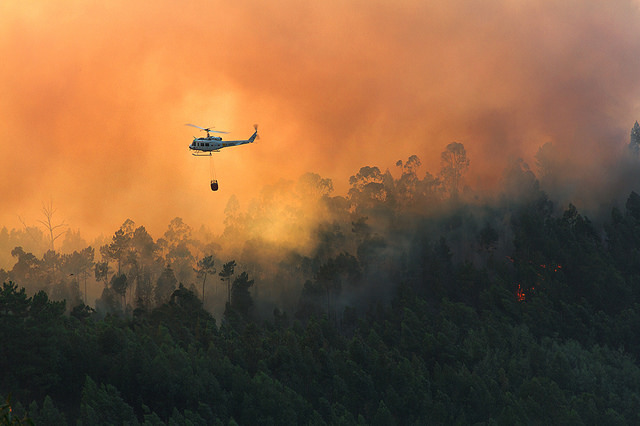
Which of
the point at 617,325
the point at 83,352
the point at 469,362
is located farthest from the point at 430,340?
the point at 83,352

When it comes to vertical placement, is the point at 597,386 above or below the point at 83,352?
below

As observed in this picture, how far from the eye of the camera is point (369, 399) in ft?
422

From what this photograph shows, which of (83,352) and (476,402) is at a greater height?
(83,352)

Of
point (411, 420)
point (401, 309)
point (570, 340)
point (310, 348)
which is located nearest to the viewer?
point (411, 420)

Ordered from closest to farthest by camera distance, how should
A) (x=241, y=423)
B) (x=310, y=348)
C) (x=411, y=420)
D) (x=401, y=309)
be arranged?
(x=241, y=423) < (x=411, y=420) < (x=310, y=348) < (x=401, y=309)

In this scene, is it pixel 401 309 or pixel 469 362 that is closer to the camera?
pixel 469 362

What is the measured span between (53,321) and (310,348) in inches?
1678

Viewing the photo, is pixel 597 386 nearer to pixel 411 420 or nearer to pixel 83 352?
pixel 411 420

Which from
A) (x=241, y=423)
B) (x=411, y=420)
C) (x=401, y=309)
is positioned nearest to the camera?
(x=241, y=423)

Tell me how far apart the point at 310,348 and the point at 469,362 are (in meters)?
29.1

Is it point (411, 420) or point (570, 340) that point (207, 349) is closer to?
point (411, 420)

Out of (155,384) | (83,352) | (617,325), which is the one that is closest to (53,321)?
(83,352)

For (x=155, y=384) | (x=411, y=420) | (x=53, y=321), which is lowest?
(x=411, y=420)

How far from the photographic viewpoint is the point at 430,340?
152 metres
